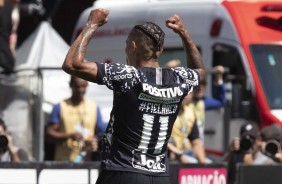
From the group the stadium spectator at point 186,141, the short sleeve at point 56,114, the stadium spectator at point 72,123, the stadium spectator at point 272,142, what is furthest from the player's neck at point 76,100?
the stadium spectator at point 272,142

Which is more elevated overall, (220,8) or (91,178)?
(220,8)

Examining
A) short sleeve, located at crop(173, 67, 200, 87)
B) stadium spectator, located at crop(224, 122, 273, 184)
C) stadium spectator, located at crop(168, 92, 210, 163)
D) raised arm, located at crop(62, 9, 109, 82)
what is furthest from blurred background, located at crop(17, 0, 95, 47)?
raised arm, located at crop(62, 9, 109, 82)

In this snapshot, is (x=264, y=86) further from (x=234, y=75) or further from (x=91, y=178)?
(x=91, y=178)

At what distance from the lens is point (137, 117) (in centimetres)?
729

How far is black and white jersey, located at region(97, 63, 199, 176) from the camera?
7.24 metres

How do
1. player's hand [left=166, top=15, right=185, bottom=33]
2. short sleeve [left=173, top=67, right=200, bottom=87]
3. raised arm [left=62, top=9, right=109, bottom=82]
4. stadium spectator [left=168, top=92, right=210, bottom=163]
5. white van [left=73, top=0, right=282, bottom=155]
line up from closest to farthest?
raised arm [left=62, top=9, right=109, bottom=82], short sleeve [left=173, top=67, right=200, bottom=87], player's hand [left=166, top=15, right=185, bottom=33], stadium spectator [left=168, top=92, right=210, bottom=163], white van [left=73, top=0, right=282, bottom=155]

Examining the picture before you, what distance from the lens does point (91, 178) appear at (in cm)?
1059

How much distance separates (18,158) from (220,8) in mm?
3473

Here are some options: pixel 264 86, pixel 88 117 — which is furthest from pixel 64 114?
pixel 264 86

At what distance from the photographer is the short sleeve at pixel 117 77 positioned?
23.6ft

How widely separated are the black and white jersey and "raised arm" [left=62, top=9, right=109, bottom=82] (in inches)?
2.5

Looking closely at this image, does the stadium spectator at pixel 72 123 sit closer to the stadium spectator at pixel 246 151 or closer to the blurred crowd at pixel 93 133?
the blurred crowd at pixel 93 133

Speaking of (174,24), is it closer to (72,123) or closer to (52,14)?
(72,123)

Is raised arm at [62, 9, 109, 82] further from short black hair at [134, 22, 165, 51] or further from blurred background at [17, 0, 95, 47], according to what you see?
blurred background at [17, 0, 95, 47]
